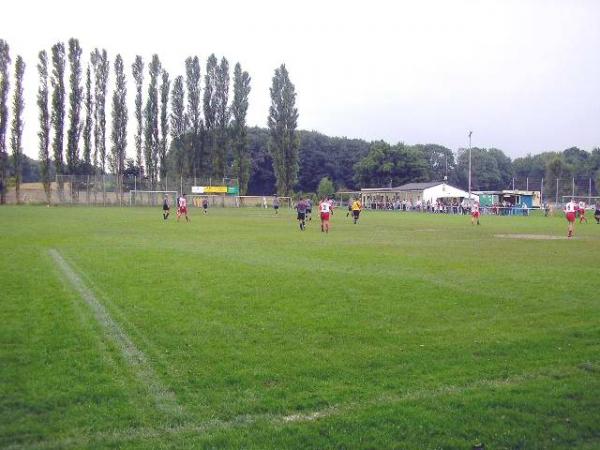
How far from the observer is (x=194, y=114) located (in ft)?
258

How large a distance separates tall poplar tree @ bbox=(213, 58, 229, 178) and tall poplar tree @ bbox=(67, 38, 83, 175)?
59.5ft

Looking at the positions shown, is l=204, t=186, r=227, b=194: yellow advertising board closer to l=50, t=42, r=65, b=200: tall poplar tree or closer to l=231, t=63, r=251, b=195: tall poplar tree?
l=231, t=63, r=251, b=195: tall poplar tree

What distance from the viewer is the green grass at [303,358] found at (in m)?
4.43

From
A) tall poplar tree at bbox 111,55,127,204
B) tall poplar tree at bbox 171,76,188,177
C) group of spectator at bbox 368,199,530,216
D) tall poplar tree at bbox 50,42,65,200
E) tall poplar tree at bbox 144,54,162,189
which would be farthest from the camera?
tall poplar tree at bbox 171,76,188,177

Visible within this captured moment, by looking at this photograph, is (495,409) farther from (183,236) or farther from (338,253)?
(183,236)

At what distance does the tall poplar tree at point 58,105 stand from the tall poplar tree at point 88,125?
116 inches

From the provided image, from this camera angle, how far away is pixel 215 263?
14227 mm

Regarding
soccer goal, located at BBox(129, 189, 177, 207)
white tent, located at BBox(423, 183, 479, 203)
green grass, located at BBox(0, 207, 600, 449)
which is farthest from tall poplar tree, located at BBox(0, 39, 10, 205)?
green grass, located at BBox(0, 207, 600, 449)

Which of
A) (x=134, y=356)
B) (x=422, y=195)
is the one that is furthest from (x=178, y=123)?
(x=134, y=356)

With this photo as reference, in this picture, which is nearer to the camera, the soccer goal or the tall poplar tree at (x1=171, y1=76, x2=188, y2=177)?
the soccer goal

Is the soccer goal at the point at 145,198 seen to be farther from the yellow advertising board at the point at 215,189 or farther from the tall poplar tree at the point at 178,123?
the tall poplar tree at the point at 178,123

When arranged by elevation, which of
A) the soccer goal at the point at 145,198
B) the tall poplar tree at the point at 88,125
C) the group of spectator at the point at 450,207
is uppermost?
the tall poplar tree at the point at 88,125

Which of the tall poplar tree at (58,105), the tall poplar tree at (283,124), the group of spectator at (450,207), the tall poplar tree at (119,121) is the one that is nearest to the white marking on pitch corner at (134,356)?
the group of spectator at (450,207)

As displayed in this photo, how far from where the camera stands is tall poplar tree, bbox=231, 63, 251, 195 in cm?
7775
